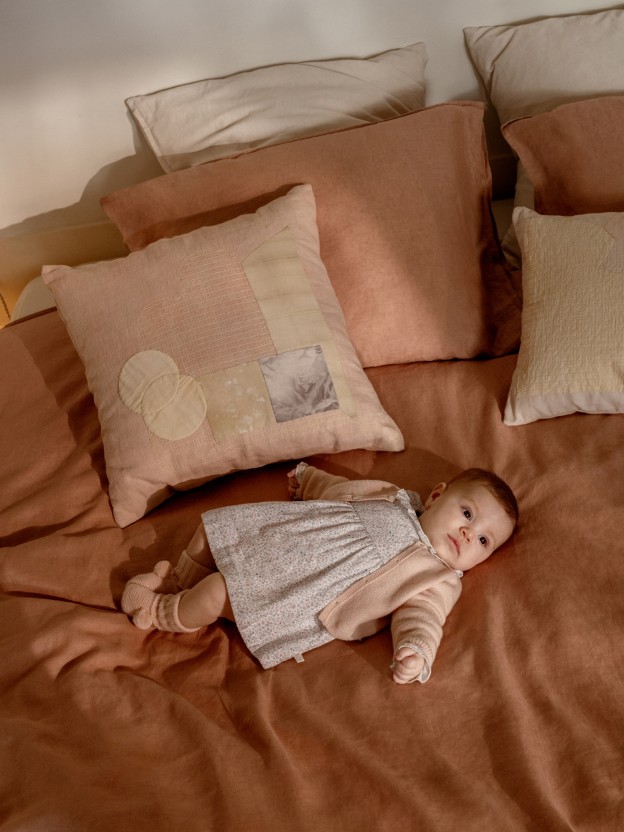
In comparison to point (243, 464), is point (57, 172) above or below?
above

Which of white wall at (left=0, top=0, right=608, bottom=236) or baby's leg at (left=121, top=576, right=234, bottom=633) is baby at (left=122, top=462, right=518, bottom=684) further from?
white wall at (left=0, top=0, right=608, bottom=236)

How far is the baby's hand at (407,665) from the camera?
3.35 ft

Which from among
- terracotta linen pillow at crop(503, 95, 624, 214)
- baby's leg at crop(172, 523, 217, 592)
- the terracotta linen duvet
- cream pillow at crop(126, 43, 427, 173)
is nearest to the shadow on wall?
cream pillow at crop(126, 43, 427, 173)

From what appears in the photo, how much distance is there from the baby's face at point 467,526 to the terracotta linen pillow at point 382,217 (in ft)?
1.42

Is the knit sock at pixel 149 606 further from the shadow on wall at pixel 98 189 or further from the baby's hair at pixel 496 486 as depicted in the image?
the shadow on wall at pixel 98 189

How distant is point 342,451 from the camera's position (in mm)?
1399

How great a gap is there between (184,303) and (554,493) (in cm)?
69

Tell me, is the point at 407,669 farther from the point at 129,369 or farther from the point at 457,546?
the point at 129,369

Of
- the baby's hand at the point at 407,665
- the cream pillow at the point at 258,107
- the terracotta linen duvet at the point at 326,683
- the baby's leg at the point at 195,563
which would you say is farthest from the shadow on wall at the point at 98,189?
the baby's hand at the point at 407,665

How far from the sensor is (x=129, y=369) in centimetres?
131

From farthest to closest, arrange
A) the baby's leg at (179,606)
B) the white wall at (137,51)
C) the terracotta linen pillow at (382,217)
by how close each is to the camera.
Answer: the white wall at (137,51) → the terracotta linen pillow at (382,217) → the baby's leg at (179,606)

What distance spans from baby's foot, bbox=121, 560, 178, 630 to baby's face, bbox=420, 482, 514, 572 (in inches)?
16.0

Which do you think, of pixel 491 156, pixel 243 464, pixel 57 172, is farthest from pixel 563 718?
pixel 57 172

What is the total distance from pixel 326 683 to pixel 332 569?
159 mm
